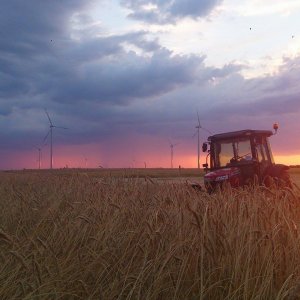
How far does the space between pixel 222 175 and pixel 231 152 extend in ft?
4.38

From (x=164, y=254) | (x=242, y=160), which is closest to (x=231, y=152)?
(x=242, y=160)

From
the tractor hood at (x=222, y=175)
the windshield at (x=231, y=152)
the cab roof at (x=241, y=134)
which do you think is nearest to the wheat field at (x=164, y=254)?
the tractor hood at (x=222, y=175)

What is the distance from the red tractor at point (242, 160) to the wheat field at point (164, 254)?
682cm

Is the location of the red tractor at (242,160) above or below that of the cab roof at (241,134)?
below

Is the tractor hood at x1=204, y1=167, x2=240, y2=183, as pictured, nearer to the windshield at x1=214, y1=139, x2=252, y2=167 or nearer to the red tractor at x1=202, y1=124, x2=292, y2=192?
the red tractor at x1=202, y1=124, x2=292, y2=192

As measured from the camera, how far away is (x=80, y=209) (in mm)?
7594

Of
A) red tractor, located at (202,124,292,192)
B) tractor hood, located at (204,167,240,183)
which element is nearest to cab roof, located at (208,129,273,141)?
red tractor, located at (202,124,292,192)

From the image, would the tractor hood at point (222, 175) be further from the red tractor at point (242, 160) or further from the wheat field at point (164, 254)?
the wheat field at point (164, 254)

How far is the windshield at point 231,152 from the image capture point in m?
14.6

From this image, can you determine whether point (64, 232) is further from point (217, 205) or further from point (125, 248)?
point (217, 205)

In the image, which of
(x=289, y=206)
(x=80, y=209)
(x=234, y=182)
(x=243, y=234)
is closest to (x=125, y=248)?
(x=243, y=234)

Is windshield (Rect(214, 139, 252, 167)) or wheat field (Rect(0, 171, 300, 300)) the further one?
windshield (Rect(214, 139, 252, 167))

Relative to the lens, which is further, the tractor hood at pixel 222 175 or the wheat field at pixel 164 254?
the tractor hood at pixel 222 175

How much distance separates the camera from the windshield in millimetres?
14648
